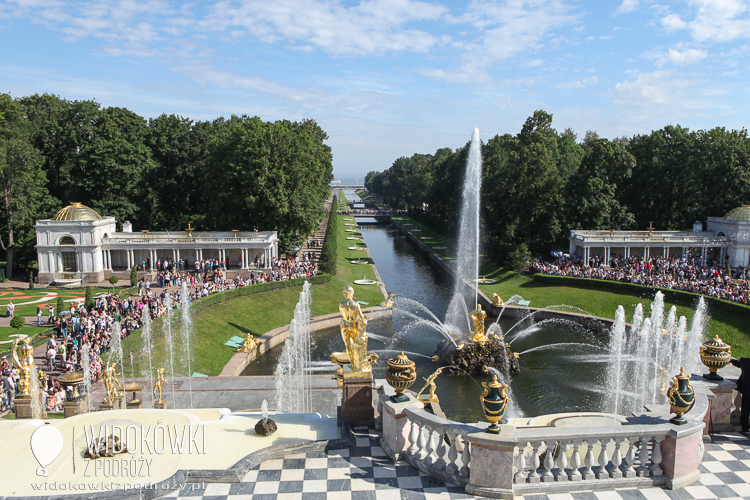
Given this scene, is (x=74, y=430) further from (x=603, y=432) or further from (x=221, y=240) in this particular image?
(x=221, y=240)

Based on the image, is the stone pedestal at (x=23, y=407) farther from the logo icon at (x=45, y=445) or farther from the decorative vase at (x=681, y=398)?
the decorative vase at (x=681, y=398)

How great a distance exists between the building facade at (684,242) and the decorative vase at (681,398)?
49335 millimetres

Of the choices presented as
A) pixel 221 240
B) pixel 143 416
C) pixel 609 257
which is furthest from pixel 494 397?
pixel 609 257

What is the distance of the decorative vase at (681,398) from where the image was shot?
10485 mm

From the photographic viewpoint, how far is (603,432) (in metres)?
10.3

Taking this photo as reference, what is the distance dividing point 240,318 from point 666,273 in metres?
37.3

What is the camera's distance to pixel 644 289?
4434cm

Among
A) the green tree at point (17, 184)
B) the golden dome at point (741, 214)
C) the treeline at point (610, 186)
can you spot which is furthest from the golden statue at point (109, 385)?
the golden dome at point (741, 214)

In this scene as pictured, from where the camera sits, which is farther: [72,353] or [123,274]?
[123,274]

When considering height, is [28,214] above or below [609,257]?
above

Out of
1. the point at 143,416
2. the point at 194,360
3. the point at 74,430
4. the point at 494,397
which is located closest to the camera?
the point at 494,397

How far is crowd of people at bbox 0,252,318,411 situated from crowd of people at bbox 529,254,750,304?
25.0m

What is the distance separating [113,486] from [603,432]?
9.23 meters

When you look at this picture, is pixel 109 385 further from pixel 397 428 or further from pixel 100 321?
pixel 100 321
